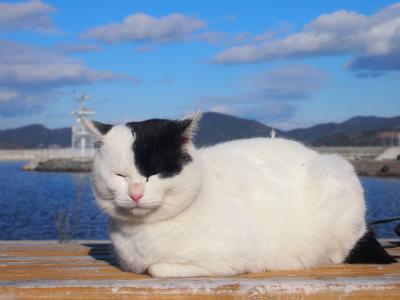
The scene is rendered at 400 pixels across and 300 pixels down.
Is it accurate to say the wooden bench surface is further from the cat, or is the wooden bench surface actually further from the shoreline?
the shoreline

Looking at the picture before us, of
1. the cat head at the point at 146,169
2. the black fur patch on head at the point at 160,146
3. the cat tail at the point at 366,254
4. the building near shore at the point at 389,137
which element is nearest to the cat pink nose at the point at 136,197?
the cat head at the point at 146,169

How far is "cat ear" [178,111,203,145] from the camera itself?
2.69m

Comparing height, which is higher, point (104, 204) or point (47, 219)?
point (104, 204)

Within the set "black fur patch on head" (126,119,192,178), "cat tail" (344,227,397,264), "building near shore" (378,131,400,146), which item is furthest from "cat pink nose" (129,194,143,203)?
"building near shore" (378,131,400,146)

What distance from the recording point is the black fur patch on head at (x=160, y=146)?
8.36ft

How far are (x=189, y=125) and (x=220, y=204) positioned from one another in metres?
0.48

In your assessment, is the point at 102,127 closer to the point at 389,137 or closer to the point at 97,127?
the point at 97,127

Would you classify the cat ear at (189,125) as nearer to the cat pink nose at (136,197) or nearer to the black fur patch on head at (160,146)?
the black fur patch on head at (160,146)

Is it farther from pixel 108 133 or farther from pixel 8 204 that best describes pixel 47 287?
pixel 8 204

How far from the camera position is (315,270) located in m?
3.03

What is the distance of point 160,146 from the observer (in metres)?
2.63

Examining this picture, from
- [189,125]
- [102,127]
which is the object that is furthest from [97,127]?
[189,125]

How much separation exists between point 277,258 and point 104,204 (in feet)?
3.44

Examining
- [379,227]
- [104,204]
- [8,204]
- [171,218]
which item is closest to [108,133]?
[104,204]
